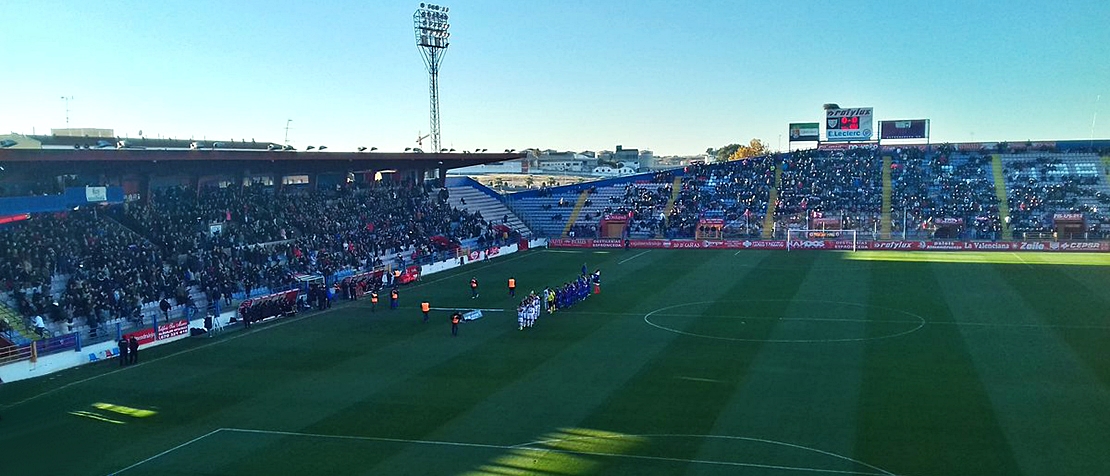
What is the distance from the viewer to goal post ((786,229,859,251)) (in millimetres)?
58844

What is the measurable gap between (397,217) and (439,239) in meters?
3.83

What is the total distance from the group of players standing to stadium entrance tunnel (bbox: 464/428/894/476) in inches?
484

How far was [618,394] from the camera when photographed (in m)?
21.0

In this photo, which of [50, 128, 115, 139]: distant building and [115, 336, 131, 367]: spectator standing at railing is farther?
[50, 128, 115, 139]: distant building

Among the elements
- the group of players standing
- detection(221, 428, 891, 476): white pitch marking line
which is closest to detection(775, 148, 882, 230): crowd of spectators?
the group of players standing

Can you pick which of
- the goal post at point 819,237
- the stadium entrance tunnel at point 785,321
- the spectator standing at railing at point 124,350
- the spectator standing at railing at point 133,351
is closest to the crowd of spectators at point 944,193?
the goal post at point 819,237

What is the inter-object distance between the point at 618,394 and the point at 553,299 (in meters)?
12.9

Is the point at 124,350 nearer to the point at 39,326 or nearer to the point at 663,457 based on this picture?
the point at 39,326

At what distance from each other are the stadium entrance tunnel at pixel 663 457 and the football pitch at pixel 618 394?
0.06 metres

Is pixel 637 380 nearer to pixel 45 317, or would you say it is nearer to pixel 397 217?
pixel 45 317

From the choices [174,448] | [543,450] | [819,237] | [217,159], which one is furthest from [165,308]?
[819,237]

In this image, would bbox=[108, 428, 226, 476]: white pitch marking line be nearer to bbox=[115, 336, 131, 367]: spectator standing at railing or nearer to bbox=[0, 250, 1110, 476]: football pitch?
bbox=[0, 250, 1110, 476]: football pitch

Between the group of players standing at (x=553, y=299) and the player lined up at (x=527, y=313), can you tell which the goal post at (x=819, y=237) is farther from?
the player lined up at (x=527, y=313)

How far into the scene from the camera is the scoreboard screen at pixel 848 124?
79.3 meters
